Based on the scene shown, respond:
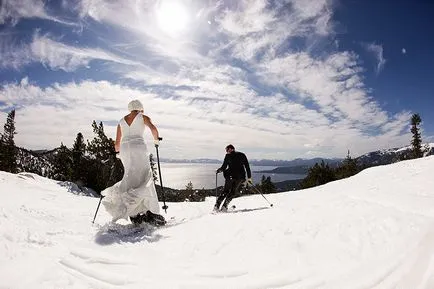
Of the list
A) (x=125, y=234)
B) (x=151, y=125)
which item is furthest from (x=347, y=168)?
(x=125, y=234)

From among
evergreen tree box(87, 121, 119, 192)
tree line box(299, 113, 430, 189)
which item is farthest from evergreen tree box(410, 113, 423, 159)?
evergreen tree box(87, 121, 119, 192)

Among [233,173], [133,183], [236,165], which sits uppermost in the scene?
[236,165]

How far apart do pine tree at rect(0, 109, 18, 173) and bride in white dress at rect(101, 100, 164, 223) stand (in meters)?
67.5

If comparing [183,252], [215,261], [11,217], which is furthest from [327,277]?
[11,217]

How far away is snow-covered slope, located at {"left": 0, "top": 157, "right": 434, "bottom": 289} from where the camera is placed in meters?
3.35

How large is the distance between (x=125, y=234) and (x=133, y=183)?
4.33 ft

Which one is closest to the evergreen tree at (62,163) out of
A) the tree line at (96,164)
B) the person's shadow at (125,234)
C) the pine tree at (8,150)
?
the tree line at (96,164)

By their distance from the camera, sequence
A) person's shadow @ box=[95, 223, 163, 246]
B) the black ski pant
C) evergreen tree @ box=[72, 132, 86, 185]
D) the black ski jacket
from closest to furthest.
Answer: person's shadow @ box=[95, 223, 163, 246], the black ski pant, the black ski jacket, evergreen tree @ box=[72, 132, 86, 185]

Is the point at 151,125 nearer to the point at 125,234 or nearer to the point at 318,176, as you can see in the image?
the point at 125,234

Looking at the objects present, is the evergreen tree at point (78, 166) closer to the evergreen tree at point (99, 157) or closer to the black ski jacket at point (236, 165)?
the evergreen tree at point (99, 157)

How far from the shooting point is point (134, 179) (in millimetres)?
6879

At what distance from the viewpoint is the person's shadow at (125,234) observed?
5.21 metres

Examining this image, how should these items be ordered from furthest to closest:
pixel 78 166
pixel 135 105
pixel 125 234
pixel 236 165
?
pixel 78 166 → pixel 236 165 → pixel 135 105 → pixel 125 234

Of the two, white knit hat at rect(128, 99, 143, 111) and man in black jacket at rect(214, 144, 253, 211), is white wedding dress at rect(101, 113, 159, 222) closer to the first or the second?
white knit hat at rect(128, 99, 143, 111)
